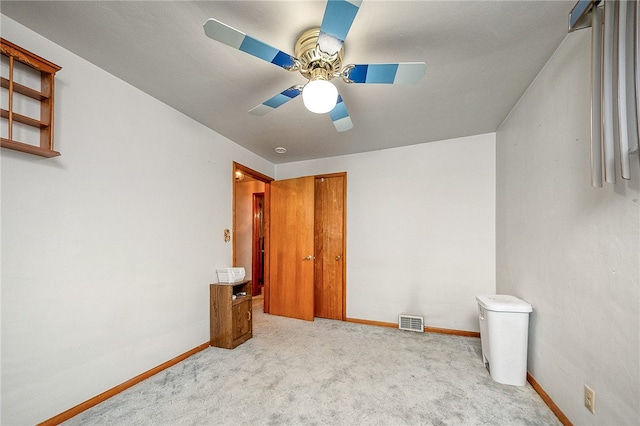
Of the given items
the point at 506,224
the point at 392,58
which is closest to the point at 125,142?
the point at 392,58

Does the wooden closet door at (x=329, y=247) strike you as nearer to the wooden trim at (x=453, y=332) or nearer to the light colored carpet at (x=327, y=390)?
the light colored carpet at (x=327, y=390)

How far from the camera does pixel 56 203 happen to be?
1.70m

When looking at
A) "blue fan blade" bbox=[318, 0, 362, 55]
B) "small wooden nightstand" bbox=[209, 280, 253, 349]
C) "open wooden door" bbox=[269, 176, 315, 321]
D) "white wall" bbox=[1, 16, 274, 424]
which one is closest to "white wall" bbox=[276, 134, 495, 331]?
"open wooden door" bbox=[269, 176, 315, 321]

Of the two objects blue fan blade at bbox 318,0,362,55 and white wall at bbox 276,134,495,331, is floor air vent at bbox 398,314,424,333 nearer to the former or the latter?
white wall at bbox 276,134,495,331

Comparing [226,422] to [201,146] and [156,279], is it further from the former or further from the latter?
[201,146]

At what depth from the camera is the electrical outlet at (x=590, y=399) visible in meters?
1.38

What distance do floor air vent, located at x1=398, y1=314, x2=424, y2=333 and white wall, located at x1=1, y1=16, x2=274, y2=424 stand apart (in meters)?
2.41

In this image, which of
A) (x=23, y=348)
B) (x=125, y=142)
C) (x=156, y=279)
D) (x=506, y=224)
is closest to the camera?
(x=23, y=348)

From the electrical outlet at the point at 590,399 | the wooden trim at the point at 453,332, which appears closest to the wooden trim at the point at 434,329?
the wooden trim at the point at 453,332

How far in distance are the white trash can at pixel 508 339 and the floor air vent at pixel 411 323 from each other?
113cm

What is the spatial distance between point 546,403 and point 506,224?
1.58 m

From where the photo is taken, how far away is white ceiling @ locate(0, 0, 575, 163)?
1419mm

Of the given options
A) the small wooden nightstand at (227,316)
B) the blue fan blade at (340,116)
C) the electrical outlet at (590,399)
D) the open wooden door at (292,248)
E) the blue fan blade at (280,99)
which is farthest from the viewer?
the open wooden door at (292,248)

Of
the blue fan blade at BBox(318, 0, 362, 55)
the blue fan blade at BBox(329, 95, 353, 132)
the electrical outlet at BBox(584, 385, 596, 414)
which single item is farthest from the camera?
the blue fan blade at BBox(329, 95, 353, 132)
